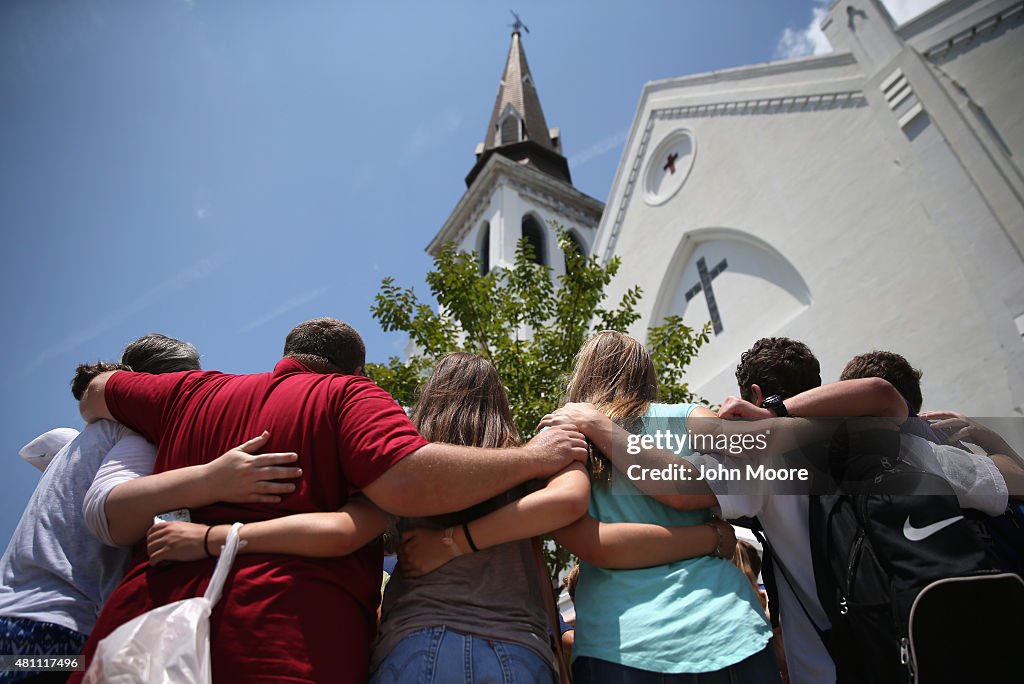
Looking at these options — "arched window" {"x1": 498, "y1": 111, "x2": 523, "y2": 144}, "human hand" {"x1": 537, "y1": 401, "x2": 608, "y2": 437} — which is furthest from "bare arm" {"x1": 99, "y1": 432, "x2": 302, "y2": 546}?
"arched window" {"x1": 498, "y1": 111, "x2": 523, "y2": 144}

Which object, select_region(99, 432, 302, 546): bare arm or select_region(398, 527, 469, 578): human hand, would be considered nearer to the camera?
select_region(99, 432, 302, 546): bare arm

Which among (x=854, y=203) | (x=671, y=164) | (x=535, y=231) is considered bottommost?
(x=854, y=203)

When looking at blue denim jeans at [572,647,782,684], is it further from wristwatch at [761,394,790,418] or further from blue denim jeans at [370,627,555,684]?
wristwatch at [761,394,790,418]

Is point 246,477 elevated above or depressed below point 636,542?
above

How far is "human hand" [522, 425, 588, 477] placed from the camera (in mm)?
1969

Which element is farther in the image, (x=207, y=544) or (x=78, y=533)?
(x=78, y=533)

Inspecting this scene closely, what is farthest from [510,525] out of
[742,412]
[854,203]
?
[854,203]

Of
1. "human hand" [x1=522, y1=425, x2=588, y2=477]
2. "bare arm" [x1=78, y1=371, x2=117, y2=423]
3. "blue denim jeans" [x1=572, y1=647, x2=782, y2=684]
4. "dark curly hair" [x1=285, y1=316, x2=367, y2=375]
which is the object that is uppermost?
"dark curly hair" [x1=285, y1=316, x2=367, y2=375]

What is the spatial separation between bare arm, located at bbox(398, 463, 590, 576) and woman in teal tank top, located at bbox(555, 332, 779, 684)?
211 mm

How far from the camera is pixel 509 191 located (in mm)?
22984

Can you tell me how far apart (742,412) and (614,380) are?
504 millimetres

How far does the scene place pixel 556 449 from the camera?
2.02 metres

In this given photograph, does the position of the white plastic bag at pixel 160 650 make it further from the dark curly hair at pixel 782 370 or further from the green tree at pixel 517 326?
the green tree at pixel 517 326

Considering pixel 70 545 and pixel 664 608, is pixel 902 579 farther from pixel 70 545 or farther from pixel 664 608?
pixel 70 545
